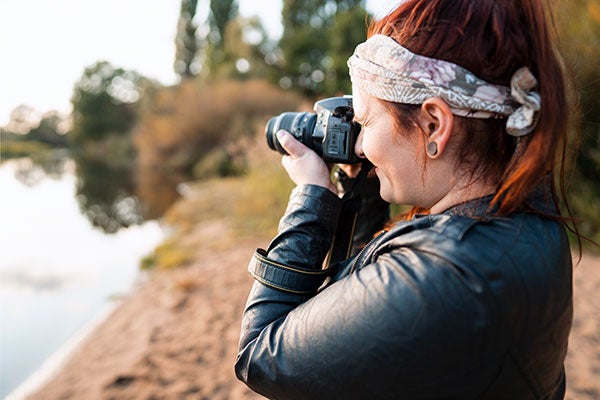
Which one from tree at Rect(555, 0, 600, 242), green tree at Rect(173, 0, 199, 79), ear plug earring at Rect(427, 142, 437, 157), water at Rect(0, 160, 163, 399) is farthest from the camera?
green tree at Rect(173, 0, 199, 79)

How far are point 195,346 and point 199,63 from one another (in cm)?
2540

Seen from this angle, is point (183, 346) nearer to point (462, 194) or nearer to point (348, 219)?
point (348, 219)

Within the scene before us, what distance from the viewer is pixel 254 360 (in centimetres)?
71

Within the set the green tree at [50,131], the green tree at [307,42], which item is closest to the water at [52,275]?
the green tree at [307,42]

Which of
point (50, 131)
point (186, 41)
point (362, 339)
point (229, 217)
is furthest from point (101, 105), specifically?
point (362, 339)

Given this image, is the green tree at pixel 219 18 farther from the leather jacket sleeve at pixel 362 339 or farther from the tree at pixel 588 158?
the leather jacket sleeve at pixel 362 339

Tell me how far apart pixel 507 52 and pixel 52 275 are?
6.01m

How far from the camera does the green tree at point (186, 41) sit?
25.3 meters

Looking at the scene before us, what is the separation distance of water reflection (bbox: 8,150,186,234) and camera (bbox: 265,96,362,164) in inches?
294

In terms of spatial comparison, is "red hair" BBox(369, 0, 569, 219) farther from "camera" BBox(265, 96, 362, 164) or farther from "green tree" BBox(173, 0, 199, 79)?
"green tree" BBox(173, 0, 199, 79)

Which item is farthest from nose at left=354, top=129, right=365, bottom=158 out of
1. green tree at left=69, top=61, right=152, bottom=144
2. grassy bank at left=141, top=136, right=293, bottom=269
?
green tree at left=69, top=61, right=152, bottom=144

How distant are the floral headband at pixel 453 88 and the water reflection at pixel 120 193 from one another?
25.8 feet

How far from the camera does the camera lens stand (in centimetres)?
106

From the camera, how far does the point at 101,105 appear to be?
1251 inches
